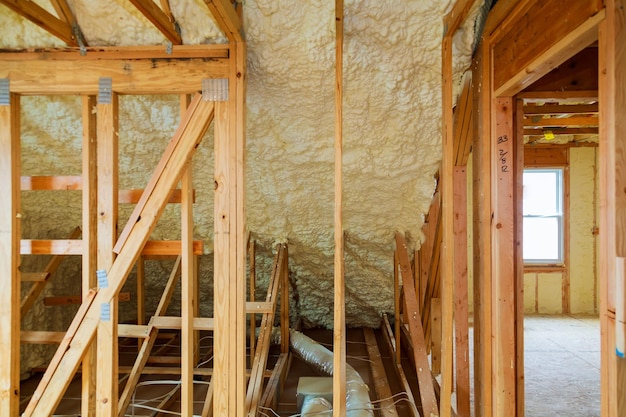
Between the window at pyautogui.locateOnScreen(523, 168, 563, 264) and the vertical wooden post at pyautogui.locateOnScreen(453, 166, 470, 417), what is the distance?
4.19 metres

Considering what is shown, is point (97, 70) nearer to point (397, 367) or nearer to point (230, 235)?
point (230, 235)

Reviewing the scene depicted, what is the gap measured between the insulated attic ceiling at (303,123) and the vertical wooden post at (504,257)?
465mm

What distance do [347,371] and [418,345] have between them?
564 mm

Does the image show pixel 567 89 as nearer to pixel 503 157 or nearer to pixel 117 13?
pixel 503 157

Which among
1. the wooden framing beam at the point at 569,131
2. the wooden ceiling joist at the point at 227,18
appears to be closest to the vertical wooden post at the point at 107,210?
the wooden ceiling joist at the point at 227,18

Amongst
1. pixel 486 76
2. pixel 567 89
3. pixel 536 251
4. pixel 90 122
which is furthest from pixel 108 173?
pixel 536 251

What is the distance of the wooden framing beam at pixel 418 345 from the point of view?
2.18m

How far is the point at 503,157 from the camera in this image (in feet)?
5.72

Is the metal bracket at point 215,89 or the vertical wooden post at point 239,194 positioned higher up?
the metal bracket at point 215,89

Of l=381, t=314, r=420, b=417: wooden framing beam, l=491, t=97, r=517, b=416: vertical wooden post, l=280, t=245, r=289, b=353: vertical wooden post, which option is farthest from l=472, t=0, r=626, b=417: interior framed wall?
l=280, t=245, r=289, b=353: vertical wooden post

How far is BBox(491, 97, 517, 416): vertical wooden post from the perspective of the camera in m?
1.71

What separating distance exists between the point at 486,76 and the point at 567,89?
443 millimetres

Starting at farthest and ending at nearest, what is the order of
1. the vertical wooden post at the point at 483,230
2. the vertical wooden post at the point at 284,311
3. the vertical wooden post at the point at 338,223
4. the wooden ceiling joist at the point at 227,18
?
the vertical wooden post at the point at 284,311 → the vertical wooden post at the point at 483,230 → the vertical wooden post at the point at 338,223 → the wooden ceiling joist at the point at 227,18

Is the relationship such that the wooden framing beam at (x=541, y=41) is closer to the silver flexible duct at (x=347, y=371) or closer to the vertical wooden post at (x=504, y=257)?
the vertical wooden post at (x=504, y=257)
